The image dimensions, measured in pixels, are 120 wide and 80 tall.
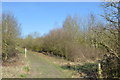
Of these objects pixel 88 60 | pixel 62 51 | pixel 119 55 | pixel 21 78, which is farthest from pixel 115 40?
pixel 62 51

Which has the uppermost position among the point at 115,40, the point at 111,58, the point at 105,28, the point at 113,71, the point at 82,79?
the point at 105,28

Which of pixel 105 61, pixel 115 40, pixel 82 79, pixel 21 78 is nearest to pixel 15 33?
pixel 21 78

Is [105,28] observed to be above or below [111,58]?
above

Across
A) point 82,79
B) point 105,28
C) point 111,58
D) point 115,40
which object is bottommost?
point 82,79

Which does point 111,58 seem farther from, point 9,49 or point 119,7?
point 9,49

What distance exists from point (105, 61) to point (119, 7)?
3.13m

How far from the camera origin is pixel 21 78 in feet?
26.0

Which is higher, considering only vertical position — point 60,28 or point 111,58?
point 60,28

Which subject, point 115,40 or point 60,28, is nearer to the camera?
point 115,40

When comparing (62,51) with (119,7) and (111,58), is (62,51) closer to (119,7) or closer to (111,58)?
(111,58)

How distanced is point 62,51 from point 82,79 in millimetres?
12003

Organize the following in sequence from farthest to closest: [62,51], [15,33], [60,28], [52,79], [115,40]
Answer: [60,28] < [62,51] < [15,33] < [52,79] < [115,40]

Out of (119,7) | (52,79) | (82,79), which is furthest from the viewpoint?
(82,79)

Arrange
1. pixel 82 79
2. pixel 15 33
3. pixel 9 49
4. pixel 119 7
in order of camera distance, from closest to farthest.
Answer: pixel 119 7 < pixel 82 79 < pixel 9 49 < pixel 15 33
